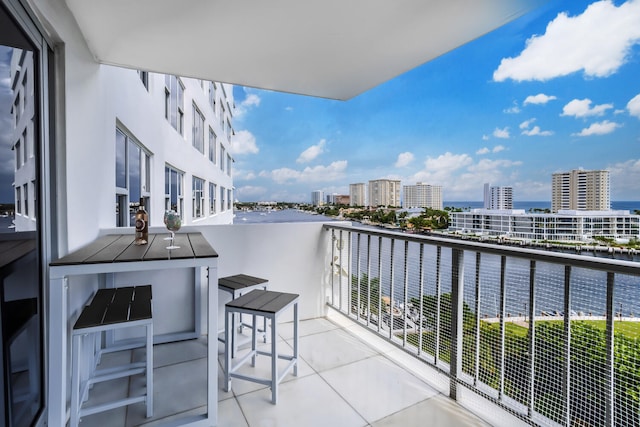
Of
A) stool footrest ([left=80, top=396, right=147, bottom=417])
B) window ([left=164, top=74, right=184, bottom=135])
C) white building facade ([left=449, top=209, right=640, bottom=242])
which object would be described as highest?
window ([left=164, top=74, right=184, bottom=135])

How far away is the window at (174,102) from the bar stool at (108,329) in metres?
4.43

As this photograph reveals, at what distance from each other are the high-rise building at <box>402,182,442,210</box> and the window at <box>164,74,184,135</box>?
4.46 m

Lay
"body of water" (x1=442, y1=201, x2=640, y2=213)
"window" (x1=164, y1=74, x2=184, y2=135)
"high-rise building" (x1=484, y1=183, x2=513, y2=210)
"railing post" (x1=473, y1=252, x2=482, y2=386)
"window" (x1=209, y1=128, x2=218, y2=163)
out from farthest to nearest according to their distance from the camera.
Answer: "window" (x1=209, y1=128, x2=218, y2=163)
"window" (x1=164, y1=74, x2=184, y2=135)
"high-rise building" (x1=484, y1=183, x2=513, y2=210)
"body of water" (x1=442, y1=201, x2=640, y2=213)
"railing post" (x1=473, y1=252, x2=482, y2=386)

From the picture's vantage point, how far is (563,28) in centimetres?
801

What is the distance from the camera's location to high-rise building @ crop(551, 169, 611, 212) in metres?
3.51

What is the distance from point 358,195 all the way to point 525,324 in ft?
10.5

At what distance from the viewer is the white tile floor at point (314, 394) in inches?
72.9

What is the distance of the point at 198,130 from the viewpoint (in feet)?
30.0

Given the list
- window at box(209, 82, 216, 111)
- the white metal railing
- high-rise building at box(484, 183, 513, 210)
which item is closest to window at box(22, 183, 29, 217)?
the white metal railing

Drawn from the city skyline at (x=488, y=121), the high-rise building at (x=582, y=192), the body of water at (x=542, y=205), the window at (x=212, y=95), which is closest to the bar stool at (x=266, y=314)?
the city skyline at (x=488, y=121)

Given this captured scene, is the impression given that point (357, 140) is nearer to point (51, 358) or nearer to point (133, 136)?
point (133, 136)

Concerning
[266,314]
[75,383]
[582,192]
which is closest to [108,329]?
[75,383]

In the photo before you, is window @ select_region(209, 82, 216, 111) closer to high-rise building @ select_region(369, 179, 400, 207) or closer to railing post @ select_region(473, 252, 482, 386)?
high-rise building @ select_region(369, 179, 400, 207)

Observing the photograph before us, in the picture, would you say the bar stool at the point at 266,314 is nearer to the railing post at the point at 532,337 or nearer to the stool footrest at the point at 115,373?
the stool footrest at the point at 115,373
